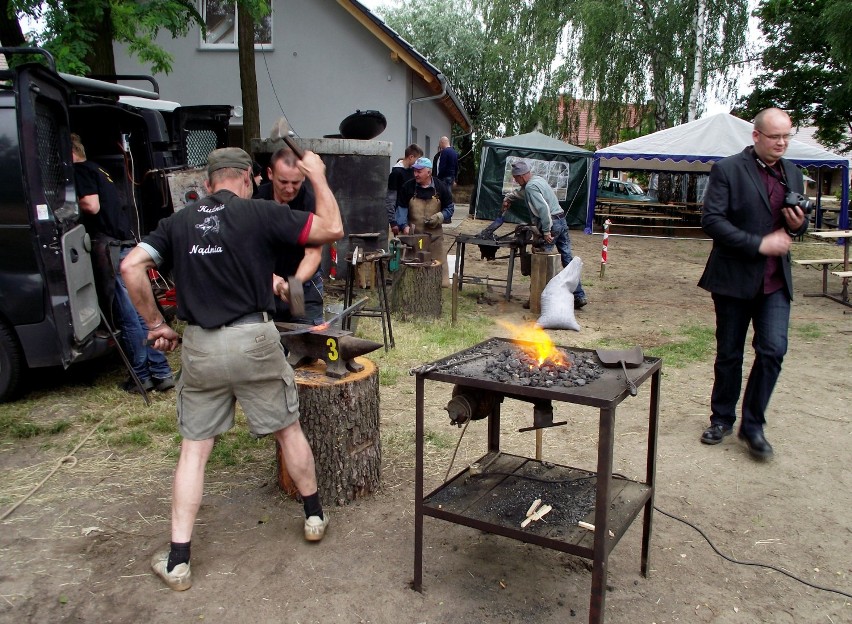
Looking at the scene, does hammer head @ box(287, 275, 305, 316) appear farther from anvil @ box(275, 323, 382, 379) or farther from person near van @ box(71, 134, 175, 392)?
person near van @ box(71, 134, 175, 392)

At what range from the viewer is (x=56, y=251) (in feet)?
15.5

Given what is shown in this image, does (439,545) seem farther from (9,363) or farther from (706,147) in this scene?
(706,147)

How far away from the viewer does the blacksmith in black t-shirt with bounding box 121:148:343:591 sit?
118 inches

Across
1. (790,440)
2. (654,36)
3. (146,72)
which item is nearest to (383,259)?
(790,440)

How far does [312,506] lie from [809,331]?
6.69 meters

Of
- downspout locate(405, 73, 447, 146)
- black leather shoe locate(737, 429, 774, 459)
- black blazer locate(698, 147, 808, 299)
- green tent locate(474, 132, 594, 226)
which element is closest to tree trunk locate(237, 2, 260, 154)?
downspout locate(405, 73, 447, 146)

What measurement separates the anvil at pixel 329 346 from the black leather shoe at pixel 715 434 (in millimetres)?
2297

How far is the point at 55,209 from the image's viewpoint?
4.76 m

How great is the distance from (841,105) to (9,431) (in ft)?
77.5

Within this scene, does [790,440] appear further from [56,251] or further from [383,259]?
[56,251]

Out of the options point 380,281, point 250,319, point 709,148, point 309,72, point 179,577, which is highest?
point 309,72

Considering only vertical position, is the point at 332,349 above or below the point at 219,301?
below

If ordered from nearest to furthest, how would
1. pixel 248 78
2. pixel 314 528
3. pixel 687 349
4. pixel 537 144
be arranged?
1. pixel 314 528
2. pixel 687 349
3. pixel 248 78
4. pixel 537 144

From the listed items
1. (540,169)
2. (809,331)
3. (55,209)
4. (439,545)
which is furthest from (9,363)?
(540,169)
